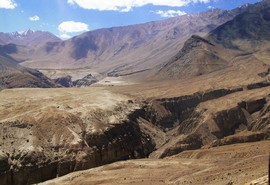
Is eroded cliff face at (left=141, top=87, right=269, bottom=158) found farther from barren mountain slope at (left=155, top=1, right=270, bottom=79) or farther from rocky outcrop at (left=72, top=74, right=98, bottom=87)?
rocky outcrop at (left=72, top=74, right=98, bottom=87)

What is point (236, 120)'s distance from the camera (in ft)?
213

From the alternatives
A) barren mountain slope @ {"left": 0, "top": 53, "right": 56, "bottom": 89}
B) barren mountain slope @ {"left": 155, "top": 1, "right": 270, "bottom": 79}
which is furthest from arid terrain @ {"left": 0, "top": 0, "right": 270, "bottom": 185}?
barren mountain slope @ {"left": 0, "top": 53, "right": 56, "bottom": 89}

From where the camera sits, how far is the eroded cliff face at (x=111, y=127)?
164ft

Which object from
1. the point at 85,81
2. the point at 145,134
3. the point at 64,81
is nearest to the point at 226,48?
the point at 85,81

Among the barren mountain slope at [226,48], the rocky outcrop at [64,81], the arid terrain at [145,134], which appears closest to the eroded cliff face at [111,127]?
the arid terrain at [145,134]

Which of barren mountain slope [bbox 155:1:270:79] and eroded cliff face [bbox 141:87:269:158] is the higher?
barren mountain slope [bbox 155:1:270:79]

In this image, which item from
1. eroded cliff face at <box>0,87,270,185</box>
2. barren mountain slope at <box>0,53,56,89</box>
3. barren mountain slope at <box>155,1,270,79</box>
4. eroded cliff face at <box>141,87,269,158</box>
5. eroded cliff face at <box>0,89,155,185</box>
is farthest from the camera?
barren mountain slope at <box>0,53,56,89</box>

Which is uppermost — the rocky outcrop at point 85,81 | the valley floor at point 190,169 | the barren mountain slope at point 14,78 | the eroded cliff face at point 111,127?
the barren mountain slope at point 14,78

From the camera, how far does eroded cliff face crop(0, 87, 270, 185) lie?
49875 millimetres

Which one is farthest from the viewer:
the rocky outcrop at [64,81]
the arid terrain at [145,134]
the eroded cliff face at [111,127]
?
the rocky outcrop at [64,81]

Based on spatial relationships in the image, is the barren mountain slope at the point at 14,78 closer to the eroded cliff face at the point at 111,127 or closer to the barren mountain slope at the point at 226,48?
the barren mountain slope at the point at 226,48

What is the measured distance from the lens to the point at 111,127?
192 feet

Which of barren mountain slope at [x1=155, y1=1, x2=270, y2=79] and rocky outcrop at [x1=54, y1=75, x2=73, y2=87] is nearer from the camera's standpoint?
barren mountain slope at [x1=155, y1=1, x2=270, y2=79]

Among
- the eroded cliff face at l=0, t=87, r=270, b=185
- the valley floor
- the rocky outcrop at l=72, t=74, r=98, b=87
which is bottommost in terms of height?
the valley floor
